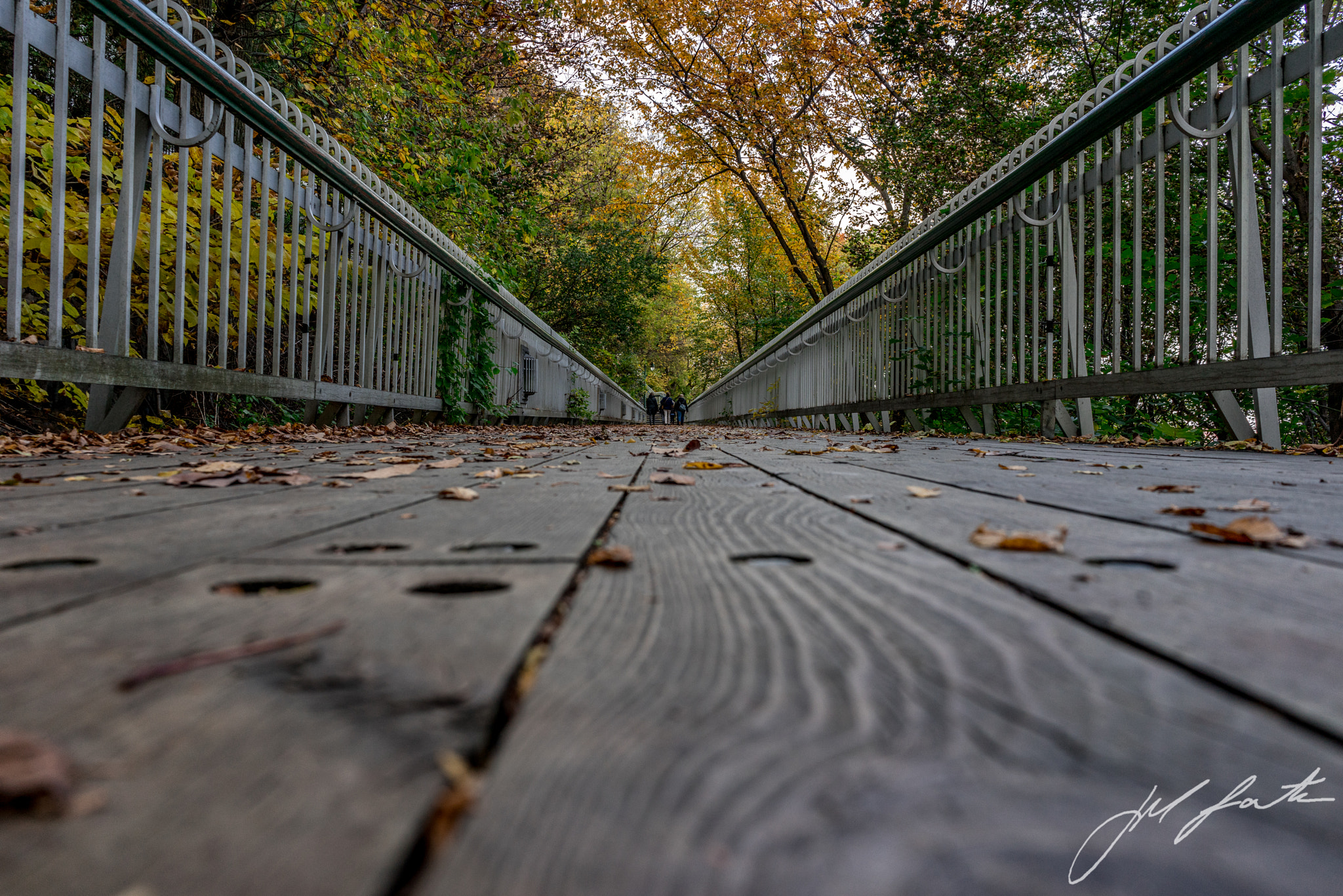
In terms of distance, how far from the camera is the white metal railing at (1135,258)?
327cm

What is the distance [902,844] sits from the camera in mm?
364

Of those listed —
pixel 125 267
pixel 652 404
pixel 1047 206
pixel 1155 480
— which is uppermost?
pixel 652 404

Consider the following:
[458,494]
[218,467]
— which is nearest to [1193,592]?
[458,494]

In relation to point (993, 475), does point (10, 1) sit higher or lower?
higher

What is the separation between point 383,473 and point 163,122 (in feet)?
8.97

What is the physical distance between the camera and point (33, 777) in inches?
15.0

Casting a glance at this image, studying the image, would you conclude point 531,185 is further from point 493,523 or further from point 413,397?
point 493,523

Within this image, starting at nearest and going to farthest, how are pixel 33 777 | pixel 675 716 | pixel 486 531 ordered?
pixel 33 777 < pixel 675 716 < pixel 486 531

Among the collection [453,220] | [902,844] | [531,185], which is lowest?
[902,844]

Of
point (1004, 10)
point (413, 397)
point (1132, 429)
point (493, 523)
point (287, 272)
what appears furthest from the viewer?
point (1004, 10)

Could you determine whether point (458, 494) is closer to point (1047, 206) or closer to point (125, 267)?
point (125, 267)

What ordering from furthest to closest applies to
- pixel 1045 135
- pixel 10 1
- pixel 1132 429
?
1. pixel 1132 429
2. pixel 1045 135
3. pixel 10 1

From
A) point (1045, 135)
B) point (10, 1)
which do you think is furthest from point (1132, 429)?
point (10, 1)

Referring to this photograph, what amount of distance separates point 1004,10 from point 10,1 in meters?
9.57
